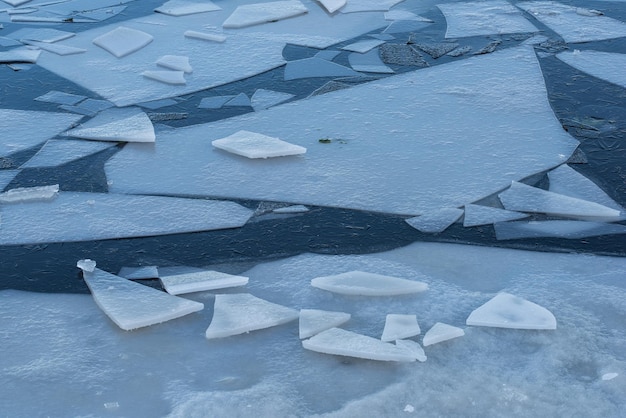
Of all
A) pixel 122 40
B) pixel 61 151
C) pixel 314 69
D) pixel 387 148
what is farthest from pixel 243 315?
pixel 122 40

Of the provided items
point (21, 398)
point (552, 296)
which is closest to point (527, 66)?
point (552, 296)

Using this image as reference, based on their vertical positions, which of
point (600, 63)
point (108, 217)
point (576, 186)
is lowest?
point (108, 217)

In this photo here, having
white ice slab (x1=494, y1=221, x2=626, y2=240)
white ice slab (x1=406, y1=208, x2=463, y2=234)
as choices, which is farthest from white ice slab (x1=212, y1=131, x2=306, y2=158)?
white ice slab (x1=494, y1=221, x2=626, y2=240)

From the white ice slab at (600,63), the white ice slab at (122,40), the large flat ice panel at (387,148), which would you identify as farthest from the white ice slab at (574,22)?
the white ice slab at (122,40)

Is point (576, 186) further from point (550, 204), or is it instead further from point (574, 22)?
point (574, 22)

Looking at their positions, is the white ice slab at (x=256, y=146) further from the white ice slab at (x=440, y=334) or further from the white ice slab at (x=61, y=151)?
the white ice slab at (x=440, y=334)

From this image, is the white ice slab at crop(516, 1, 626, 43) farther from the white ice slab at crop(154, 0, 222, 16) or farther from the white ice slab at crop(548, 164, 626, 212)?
the white ice slab at crop(154, 0, 222, 16)

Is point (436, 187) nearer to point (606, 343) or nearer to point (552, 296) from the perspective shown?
point (552, 296)
